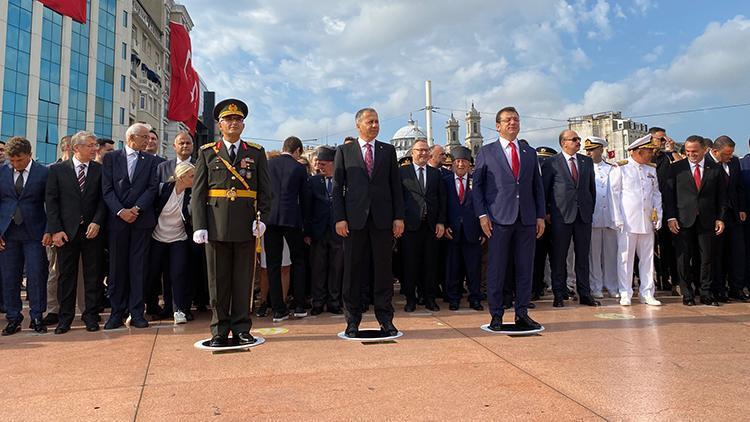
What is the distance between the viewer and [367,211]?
15.9 ft


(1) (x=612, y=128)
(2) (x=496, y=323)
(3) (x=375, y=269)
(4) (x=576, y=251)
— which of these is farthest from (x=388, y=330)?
(1) (x=612, y=128)

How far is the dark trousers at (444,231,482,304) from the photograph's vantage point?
249 inches

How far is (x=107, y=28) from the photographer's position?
45594mm

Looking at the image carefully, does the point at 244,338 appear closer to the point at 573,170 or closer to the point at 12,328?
the point at 12,328

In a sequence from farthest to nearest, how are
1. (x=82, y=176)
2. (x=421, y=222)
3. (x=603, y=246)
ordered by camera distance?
1. (x=603, y=246)
2. (x=421, y=222)
3. (x=82, y=176)

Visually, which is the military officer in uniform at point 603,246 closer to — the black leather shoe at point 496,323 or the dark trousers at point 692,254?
the dark trousers at point 692,254

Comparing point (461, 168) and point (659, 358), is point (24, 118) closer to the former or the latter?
point (461, 168)

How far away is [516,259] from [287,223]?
2.51m

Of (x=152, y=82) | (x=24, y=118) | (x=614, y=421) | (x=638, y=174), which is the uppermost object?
(x=152, y=82)

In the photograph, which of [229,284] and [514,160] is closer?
[229,284]

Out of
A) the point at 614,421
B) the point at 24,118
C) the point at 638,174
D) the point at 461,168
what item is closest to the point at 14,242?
the point at 461,168

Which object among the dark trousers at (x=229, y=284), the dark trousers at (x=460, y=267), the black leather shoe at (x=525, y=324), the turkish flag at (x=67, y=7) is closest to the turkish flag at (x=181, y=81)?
the turkish flag at (x=67, y=7)

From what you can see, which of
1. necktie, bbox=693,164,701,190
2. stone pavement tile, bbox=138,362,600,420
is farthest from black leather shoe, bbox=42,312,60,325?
necktie, bbox=693,164,701,190

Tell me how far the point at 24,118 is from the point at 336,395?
43.7m
